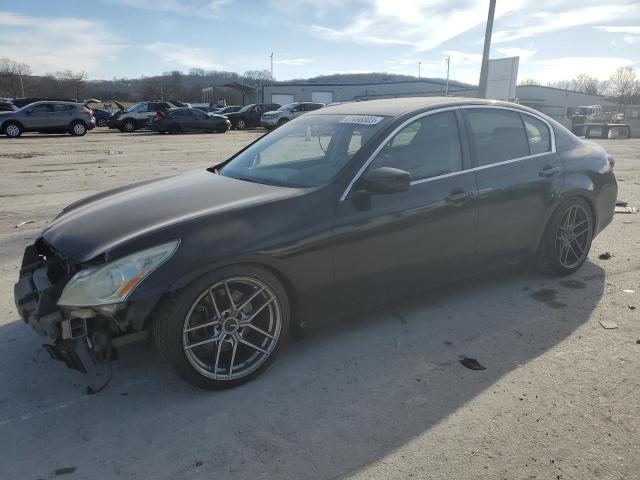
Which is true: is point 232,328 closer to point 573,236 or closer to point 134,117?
point 573,236

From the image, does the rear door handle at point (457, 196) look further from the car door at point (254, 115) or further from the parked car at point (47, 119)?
the car door at point (254, 115)

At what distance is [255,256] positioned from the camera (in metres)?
2.92

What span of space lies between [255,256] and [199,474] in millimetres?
1167

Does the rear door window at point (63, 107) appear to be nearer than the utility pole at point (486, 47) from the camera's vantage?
No

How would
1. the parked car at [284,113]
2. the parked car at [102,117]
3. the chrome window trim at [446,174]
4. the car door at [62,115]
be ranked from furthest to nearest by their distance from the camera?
the parked car at [102,117] < the parked car at [284,113] < the car door at [62,115] < the chrome window trim at [446,174]

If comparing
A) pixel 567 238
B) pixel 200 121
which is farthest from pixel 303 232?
pixel 200 121

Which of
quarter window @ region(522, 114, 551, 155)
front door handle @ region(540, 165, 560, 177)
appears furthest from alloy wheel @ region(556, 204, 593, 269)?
quarter window @ region(522, 114, 551, 155)

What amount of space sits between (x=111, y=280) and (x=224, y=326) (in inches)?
27.1

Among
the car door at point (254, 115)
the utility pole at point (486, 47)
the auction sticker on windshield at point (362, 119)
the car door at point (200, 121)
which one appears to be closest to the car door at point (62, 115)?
the car door at point (200, 121)

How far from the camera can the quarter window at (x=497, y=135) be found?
4.09 m

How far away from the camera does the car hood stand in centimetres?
289

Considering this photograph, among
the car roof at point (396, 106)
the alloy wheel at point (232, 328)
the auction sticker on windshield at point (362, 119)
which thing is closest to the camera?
the alloy wheel at point (232, 328)

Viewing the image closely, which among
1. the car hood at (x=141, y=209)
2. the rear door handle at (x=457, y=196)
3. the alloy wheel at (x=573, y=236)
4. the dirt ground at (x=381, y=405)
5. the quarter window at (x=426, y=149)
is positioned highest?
the quarter window at (x=426, y=149)

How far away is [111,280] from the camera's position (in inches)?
105
